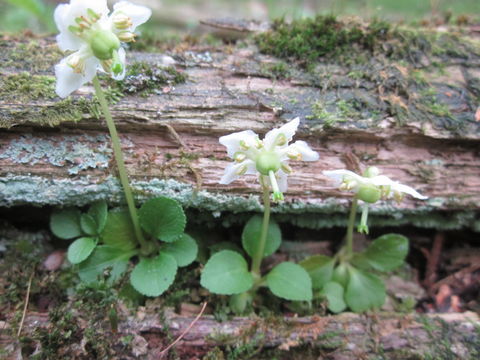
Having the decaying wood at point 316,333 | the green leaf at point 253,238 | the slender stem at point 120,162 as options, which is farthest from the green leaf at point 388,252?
the slender stem at point 120,162

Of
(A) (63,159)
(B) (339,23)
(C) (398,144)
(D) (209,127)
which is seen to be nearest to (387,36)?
(B) (339,23)

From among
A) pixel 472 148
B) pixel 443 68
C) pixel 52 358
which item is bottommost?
pixel 52 358

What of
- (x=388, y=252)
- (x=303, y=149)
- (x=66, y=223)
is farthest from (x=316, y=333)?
(x=66, y=223)

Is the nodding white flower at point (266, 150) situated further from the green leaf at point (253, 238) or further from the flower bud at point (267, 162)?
the green leaf at point (253, 238)

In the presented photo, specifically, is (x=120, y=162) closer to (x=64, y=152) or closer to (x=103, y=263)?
(x=64, y=152)

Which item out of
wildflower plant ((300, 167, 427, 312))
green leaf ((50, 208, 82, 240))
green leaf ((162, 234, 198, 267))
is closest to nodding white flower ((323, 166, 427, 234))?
wildflower plant ((300, 167, 427, 312))

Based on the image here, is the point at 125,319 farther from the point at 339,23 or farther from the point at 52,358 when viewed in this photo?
the point at 339,23

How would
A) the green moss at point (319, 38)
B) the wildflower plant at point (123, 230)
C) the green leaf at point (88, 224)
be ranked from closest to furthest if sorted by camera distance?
the wildflower plant at point (123, 230)
the green leaf at point (88, 224)
the green moss at point (319, 38)
